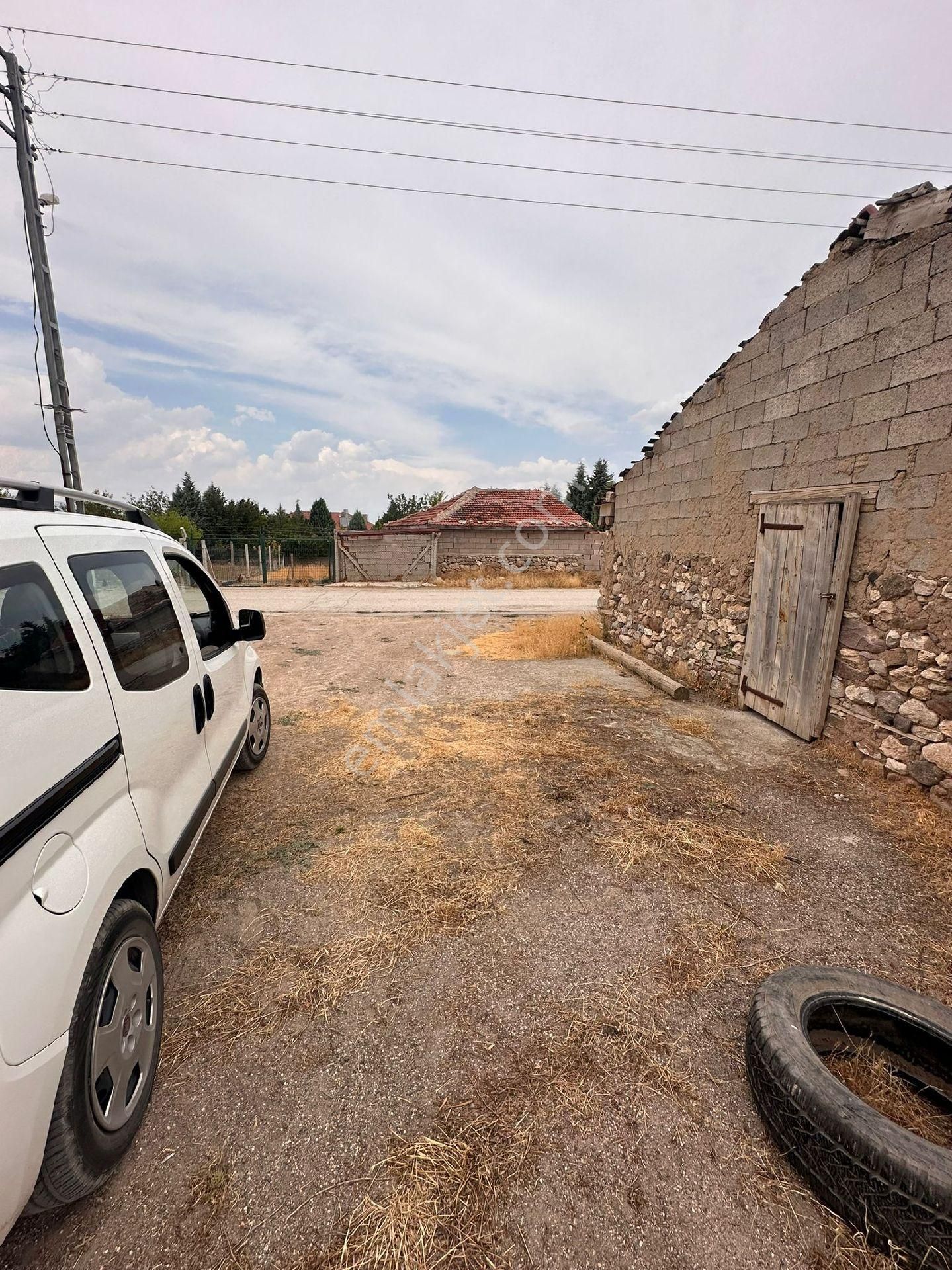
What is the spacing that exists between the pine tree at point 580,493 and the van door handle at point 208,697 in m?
46.7

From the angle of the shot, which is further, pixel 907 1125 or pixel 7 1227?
pixel 907 1125

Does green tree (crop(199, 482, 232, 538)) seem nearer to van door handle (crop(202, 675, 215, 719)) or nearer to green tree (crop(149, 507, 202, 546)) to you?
green tree (crop(149, 507, 202, 546))

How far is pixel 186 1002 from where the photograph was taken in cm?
223

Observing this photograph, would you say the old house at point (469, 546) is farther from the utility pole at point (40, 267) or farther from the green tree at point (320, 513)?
the green tree at point (320, 513)

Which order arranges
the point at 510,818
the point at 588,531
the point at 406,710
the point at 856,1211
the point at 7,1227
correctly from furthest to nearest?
the point at 588,531
the point at 406,710
the point at 510,818
the point at 856,1211
the point at 7,1227

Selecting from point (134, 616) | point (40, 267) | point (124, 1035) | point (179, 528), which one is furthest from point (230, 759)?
point (179, 528)

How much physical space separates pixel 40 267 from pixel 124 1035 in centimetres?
1049

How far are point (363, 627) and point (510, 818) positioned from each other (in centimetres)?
902

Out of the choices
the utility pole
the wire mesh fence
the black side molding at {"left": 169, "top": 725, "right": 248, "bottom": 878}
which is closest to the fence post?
the wire mesh fence

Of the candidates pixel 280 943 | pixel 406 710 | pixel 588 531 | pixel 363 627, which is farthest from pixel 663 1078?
pixel 588 531

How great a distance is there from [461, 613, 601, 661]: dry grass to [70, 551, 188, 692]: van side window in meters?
6.64

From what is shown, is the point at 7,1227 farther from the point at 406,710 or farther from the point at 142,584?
the point at 406,710

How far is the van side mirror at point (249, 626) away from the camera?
3785 millimetres

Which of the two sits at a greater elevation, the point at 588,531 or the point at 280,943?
the point at 588,531
